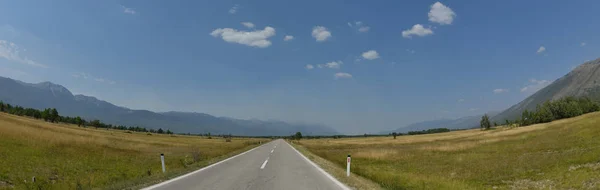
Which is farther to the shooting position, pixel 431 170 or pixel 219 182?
pixel 431 170

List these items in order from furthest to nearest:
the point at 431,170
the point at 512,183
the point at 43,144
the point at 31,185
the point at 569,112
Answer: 1. the point at 569,112
2. the point at 43,144
3. the point at 431,170
4. the point at 512,183
5. the point at 31,185

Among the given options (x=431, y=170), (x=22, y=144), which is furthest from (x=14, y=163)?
(x=431, y=170)

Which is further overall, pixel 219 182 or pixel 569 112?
pixel 569 112

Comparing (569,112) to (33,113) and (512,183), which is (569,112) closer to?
(512,183)

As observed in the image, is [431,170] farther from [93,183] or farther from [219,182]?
[93,183]

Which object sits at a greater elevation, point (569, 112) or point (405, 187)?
point (569, 112)

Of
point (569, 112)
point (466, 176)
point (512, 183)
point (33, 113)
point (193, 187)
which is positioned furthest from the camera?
point (33, 113)

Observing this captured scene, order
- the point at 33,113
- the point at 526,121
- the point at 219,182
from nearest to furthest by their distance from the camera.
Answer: the point at 219,182, the point at 526,121, the point at 33,113

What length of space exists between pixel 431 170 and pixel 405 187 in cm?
1091

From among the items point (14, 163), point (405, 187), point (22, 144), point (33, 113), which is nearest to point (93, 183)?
point (14, 163)

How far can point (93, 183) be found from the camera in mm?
14258

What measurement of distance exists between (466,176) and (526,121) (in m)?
133

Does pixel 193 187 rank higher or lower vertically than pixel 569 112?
lower

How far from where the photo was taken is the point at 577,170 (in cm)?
1773
